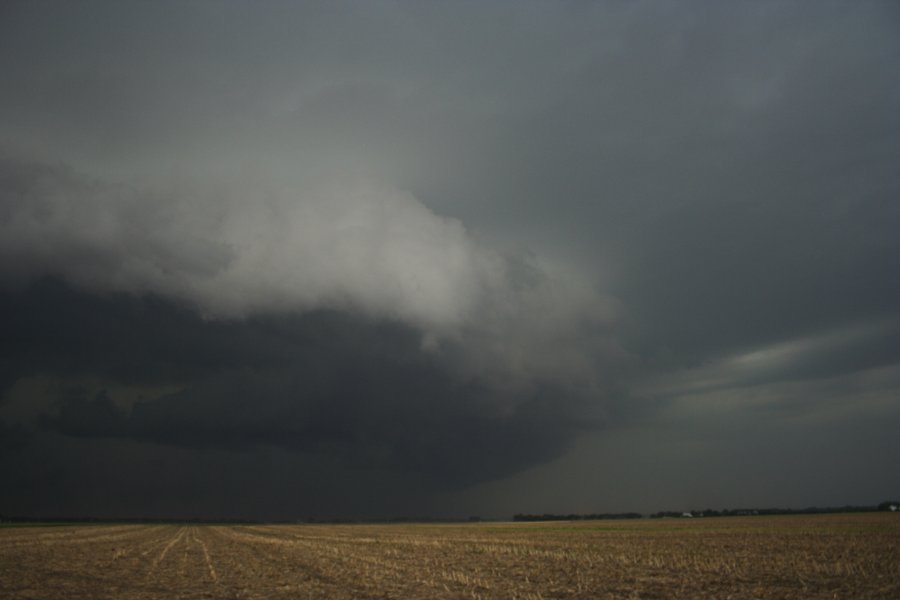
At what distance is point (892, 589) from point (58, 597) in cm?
3297

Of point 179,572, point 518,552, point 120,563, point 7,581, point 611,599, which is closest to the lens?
point 611,599

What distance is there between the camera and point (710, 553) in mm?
39375

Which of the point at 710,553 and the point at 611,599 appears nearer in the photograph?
the point at 611,599

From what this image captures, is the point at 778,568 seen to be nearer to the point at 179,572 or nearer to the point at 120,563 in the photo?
the point at 179,572

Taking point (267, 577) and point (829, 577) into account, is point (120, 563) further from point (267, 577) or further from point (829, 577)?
point (829, 577)

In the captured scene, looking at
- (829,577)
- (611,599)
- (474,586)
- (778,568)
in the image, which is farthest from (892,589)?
(474,586)

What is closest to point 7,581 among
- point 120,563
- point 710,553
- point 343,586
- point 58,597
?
point 58,597

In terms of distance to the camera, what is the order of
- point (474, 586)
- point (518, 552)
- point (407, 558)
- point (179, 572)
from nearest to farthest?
1. point (474, 586)
2. point (179, 572)
3. point (407, 558)
4. point (518, 552)

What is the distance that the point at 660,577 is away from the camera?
2689 centimetres

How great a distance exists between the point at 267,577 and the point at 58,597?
9.28m

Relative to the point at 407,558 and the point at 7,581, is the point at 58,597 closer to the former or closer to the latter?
the point at 7,581

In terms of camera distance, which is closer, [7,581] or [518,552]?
[7,581]

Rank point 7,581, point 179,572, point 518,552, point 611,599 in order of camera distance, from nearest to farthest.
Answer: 1. point 611,599
2. point 7,581
3. point 179,572
4. point 518,552

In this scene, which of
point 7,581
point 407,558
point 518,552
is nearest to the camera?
point 7,581
